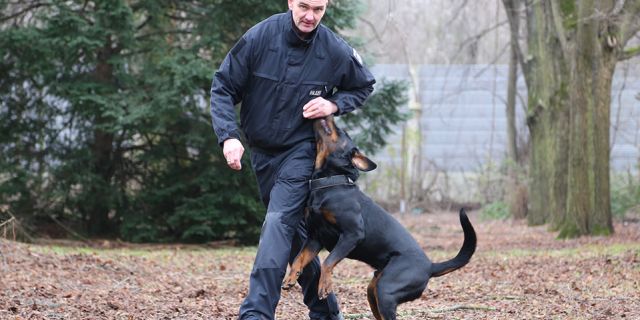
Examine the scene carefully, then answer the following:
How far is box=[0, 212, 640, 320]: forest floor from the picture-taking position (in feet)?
24.3

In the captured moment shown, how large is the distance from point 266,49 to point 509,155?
2043cm

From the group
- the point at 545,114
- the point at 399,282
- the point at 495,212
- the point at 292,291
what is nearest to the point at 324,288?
the point at 399,282

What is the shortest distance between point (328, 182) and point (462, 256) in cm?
97

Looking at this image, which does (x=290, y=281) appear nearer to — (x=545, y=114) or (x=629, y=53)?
(x=629, y=53)

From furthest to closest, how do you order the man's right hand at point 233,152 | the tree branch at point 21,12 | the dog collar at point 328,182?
the tree branch at point 21,12 → the dog collar at point 328,182 → the man's right hand at point 233,152

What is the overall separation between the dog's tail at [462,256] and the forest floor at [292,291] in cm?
147

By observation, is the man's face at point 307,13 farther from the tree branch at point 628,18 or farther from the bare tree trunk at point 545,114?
the bare tree trunk at point 545,114

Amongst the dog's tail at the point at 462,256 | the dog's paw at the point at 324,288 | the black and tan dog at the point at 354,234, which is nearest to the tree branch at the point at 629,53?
the dog's tail at the point at 462,256

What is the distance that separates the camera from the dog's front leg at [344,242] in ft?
17.6

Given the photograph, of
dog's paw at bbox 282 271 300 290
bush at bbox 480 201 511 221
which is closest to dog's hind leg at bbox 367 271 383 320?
dog's paw at bbox 282 271 300 290

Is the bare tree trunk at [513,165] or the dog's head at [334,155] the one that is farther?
the bare tree trunk at [513,165]

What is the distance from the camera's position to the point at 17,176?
15.6 metres

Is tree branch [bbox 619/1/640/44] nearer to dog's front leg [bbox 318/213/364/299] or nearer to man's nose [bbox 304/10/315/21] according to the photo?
man's nose [bbox 304/10/315/21]

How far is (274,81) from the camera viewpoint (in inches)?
219
